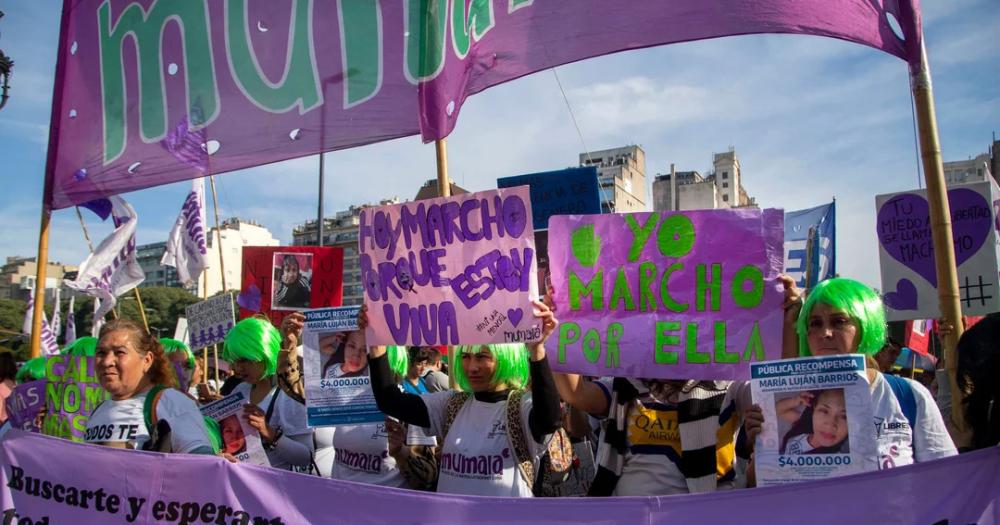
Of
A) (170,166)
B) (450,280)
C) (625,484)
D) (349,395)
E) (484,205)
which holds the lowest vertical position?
(625,484)

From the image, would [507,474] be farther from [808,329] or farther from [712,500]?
[808,329]

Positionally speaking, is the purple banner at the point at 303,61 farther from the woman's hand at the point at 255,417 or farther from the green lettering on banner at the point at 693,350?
the woman's hand at the point at 255,417

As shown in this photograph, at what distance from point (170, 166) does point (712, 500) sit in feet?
13.6

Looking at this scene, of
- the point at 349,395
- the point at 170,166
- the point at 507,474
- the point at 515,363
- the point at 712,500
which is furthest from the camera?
the point at 170,166

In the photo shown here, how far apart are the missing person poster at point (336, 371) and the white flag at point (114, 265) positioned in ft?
16.1

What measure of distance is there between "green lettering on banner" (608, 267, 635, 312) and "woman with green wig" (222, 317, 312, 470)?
6.35 feet

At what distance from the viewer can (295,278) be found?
5941 mm

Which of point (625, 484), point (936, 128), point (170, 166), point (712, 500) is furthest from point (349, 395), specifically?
point (936, 128)

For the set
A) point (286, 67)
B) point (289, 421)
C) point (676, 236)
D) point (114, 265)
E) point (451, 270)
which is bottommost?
point (289, 421)

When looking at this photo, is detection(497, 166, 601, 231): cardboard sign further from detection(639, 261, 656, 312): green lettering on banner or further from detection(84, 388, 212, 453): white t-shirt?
detection(84, 388, 212, 453): white t-shirt

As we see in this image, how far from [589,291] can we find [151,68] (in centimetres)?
363

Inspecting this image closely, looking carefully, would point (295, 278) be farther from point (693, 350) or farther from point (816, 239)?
point (816, 239)

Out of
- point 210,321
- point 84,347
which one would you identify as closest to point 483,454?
point 84,347

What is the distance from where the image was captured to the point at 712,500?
2.36m
